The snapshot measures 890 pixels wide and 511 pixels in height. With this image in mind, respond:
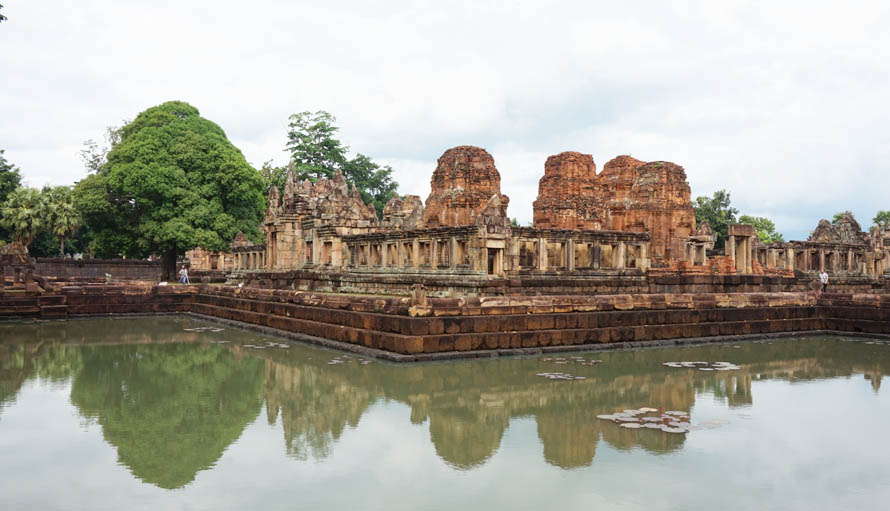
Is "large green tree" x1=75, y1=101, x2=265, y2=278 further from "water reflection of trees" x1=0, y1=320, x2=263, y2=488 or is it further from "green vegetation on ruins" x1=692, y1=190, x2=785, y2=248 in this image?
"green vegetation on ruins" x1=692, y1=190, x2=785, y2=248

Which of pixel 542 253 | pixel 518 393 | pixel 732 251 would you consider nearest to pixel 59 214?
pixel 542 253

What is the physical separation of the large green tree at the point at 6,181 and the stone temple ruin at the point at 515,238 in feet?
73.5

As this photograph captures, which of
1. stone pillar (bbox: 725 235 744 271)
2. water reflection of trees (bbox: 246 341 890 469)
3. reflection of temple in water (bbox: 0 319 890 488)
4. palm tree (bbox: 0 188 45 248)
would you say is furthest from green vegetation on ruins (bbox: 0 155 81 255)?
stone pillar (bbox: 725 235 744 271)

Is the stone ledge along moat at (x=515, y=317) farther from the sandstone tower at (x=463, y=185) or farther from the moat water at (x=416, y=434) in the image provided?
the sandstone tower at (x=463, y=185)

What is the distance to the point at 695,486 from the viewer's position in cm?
589

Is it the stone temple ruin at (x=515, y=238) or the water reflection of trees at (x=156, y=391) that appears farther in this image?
the stone temple ruin at (x=515, y=238)

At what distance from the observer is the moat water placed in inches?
224

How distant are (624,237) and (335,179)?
1310cm

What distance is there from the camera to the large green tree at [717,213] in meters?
58.0

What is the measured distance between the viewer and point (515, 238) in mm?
20406

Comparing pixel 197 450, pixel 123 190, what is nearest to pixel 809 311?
pixel 197 450

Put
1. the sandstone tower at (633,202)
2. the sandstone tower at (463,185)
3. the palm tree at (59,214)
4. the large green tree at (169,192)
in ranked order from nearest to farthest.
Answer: the sandstone tower at (463,185), the large green tree at (169,192), the sandstone tower at (633,202), the palm tree at (59,214)

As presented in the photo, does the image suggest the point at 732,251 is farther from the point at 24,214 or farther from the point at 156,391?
the point at 24,214

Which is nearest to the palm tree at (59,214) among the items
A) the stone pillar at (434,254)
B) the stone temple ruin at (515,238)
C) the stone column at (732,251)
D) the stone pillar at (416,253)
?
the stone temple ruin at (515,238)
